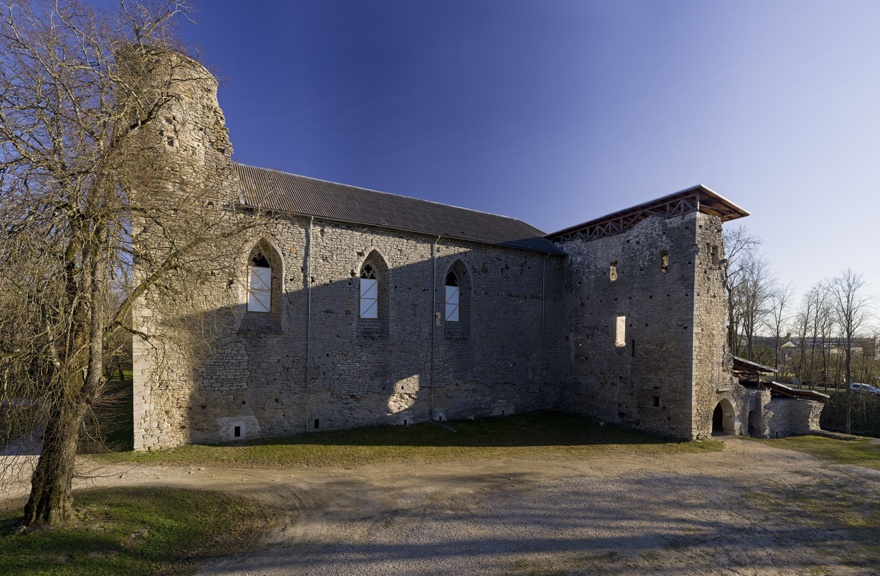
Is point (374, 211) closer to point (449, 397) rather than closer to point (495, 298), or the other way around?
point (495, 298)

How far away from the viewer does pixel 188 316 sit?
11.3m

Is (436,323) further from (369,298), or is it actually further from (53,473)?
(53,473)

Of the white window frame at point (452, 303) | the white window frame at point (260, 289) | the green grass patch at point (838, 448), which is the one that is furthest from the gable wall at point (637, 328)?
the white window frame at point (260, 289)

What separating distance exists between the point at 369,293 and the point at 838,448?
53.8 feet

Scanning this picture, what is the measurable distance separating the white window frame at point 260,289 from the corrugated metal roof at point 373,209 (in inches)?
80.1

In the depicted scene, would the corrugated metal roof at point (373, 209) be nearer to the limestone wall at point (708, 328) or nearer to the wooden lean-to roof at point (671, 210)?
the wooden lean-to roof at point (671, 210)

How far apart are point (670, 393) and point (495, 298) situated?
23.3ft

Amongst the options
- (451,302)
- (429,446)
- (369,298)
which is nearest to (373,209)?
(369,298)

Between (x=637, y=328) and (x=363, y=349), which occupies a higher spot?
(x=637, y=328)

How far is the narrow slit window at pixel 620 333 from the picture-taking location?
628 inches

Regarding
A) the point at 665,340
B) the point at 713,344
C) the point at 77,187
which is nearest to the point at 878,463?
the point at 713,344

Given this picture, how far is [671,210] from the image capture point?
14453mm

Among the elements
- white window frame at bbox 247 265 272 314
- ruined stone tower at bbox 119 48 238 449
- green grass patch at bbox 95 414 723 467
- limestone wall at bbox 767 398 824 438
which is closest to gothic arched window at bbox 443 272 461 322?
green grass patch at bbox 95 414 723 467

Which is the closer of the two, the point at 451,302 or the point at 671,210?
the point at 671,210
